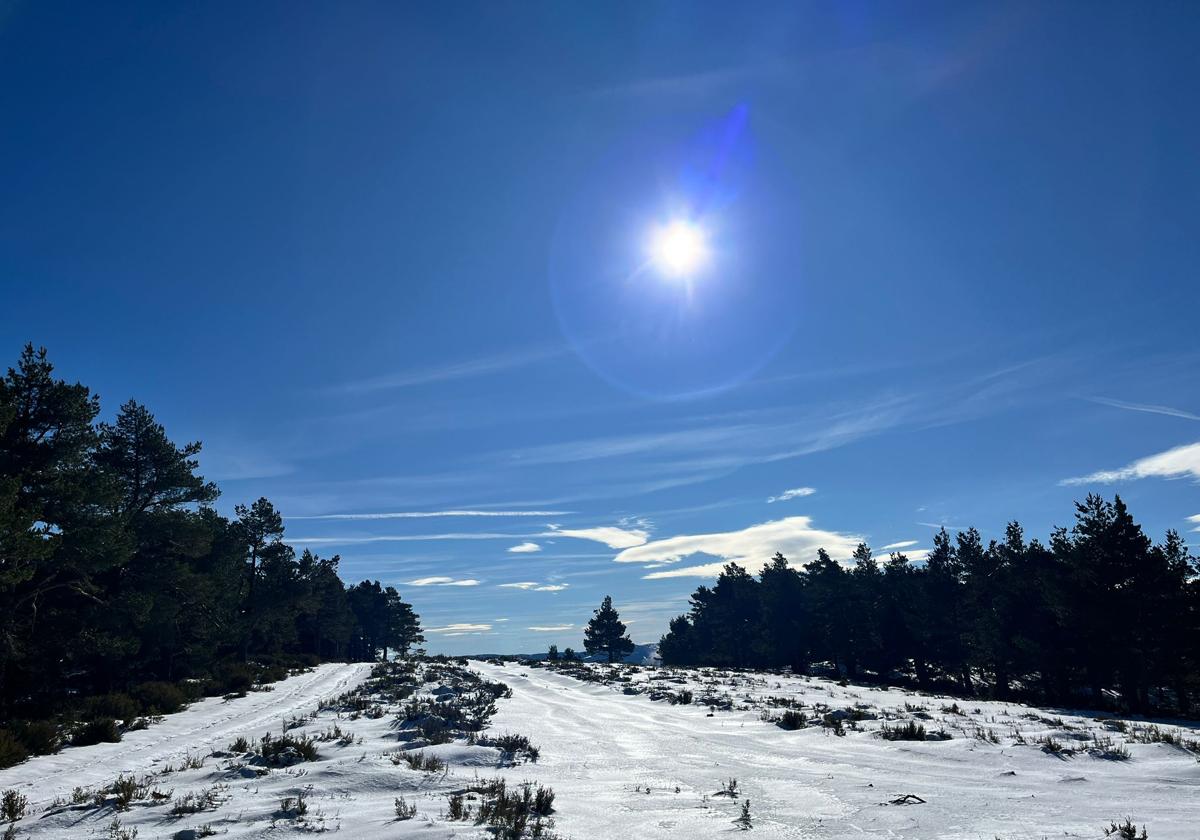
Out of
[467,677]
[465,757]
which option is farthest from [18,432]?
[467,677]

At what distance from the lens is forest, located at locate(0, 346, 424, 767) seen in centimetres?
1895

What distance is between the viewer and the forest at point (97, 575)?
18953mm

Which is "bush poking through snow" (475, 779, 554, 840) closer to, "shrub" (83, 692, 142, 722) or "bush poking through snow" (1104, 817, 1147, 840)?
"bush poking through snow" (1104, 817, 1147, 840)

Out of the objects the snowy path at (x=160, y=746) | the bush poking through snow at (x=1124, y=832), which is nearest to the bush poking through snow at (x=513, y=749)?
the snowy path at (x=160, y=746)

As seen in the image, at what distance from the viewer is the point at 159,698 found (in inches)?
947

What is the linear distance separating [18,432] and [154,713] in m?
11.3

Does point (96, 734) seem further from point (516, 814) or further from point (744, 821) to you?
point (744, 821)

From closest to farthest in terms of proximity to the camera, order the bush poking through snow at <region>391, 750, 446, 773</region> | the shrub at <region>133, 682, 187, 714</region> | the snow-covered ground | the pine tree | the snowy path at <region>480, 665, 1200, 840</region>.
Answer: the snowy path at <region>480, 665, 1200, 840</region>, the snow-covered ground, the bush poking through snow at <region>391, 750, 446, 773</region>, the shrub at <region>133, 682, 187, 714</region>, the pine tree

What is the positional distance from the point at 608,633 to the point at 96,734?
244 ft

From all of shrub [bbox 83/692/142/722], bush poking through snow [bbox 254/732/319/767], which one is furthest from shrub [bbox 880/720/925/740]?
shrub [bbox 83/692/142/722]

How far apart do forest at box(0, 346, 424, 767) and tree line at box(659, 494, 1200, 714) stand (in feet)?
129

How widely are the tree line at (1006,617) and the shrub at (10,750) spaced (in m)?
39.1

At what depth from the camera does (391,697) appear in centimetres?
2497

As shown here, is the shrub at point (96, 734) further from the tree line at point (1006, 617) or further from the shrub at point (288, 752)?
the tree line at point (1006, 617)
